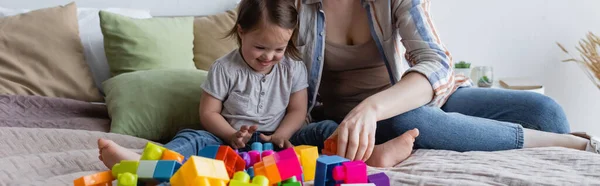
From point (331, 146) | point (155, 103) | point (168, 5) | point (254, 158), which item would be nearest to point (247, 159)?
point (254, 158)

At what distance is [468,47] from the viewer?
2893 mm

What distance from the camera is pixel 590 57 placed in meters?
2.71

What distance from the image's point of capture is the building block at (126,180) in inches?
37.1

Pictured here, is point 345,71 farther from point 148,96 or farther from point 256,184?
point 256,184

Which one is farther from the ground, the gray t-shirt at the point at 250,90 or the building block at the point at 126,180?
the building block at the point at 126,180

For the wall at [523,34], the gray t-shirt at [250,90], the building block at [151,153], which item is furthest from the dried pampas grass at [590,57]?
the building block at [151,153]

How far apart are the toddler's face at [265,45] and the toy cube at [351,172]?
60 centimetres

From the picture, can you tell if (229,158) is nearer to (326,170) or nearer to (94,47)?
(326,170)

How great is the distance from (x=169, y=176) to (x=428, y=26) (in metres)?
0.83

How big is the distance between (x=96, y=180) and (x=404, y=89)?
2.23 feet

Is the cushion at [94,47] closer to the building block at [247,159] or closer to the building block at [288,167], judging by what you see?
the building block at [247,159]

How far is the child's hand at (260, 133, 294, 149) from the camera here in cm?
148

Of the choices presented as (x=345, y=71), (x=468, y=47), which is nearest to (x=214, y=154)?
(x=345, y=71)

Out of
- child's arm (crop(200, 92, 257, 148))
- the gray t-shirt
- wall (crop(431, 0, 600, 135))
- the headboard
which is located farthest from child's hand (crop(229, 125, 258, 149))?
wall (crop(431, 0, 600, 135))
